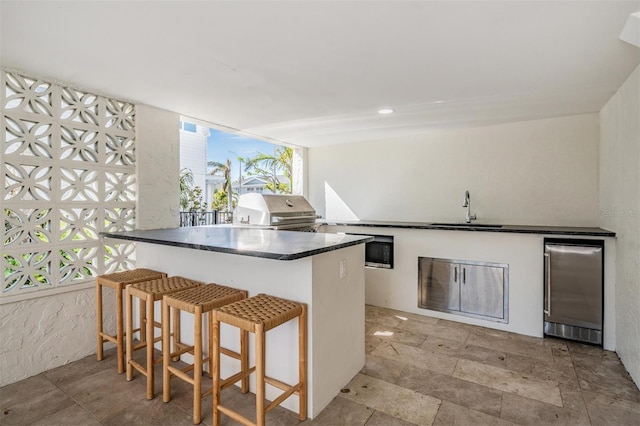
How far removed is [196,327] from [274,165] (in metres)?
5.36

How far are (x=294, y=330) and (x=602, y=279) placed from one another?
2.76m

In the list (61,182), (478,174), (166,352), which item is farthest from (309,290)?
(478,174)

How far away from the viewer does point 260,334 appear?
5.41 feet

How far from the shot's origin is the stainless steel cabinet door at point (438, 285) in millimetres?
3533

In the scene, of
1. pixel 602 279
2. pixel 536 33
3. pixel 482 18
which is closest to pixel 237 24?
pixel 482 18

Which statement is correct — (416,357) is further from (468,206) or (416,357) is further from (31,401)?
(31,401)

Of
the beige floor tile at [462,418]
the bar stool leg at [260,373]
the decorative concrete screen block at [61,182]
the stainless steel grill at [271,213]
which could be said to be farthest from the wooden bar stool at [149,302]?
the beige floor tile at [462,418]

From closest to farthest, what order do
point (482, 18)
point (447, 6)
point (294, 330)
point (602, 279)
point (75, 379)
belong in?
point (447, 6), point (482, 18), point (294, 330), point (75, 379), point (602, 279)

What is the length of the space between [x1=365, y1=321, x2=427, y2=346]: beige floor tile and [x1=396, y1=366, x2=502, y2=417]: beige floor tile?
1.73 feet

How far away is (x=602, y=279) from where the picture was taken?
9.40ft

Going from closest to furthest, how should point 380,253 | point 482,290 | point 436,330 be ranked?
1. point 436,330
2. point 482,290
3. point 380,253

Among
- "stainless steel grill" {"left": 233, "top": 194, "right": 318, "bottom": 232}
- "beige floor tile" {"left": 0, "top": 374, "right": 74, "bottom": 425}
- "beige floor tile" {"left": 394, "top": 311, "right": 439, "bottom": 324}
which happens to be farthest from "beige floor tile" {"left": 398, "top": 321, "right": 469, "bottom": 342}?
"beige floor tile" {"left": 0, "top": 374, "right": 74, "bottom": 425}

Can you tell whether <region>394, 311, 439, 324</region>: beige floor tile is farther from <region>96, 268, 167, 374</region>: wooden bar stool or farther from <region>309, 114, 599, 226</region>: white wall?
<region>96, 268, 167, 374</region>: wooden bar stool

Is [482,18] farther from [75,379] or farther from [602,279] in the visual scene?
[75,379]
